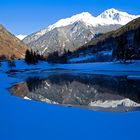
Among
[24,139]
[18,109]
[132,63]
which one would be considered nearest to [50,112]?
[18,109]

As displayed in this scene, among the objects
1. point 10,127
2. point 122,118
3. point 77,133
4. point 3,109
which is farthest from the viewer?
point 3,109

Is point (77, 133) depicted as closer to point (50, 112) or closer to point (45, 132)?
point (45, 132)

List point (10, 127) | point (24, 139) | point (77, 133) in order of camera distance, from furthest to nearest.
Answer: point (10, 127)
point (77, 133)
point (24, 139)

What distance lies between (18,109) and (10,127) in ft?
17.5

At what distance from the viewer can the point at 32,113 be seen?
60.6 ft

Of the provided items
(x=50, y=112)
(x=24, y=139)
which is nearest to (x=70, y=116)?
(x=50, y=112)

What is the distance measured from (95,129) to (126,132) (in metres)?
1.52

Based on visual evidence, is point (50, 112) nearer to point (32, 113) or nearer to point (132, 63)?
point (32, 113)

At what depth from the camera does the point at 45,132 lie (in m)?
13.7

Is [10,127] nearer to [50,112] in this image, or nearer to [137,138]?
[50,112]

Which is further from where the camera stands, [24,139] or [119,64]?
[119,64]

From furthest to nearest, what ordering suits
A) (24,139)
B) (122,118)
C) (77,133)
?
1. (122,118)
2. (77,133)
3. (24,139)

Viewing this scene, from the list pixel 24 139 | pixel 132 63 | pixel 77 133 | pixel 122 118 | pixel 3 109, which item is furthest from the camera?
pixel 132 63

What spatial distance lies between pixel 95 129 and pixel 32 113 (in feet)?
18.1
